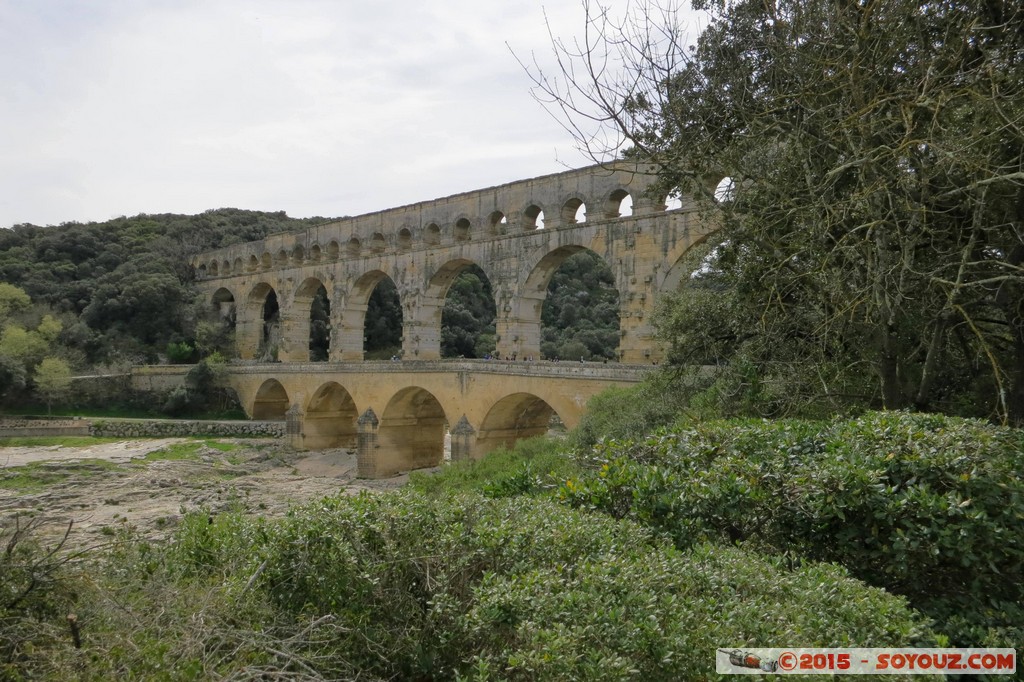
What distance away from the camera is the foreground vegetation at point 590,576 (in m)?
3.38

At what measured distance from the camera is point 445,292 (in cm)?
2581

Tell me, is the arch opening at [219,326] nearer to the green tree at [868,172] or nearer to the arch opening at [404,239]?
the arch opening at [404,239]

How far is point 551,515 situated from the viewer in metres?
4.70

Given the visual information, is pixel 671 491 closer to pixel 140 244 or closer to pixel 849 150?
pixel 849 150

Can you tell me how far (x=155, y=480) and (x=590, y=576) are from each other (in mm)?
18934

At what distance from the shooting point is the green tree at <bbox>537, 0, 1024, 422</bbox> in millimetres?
6281

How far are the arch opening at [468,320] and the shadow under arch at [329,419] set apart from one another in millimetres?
7226

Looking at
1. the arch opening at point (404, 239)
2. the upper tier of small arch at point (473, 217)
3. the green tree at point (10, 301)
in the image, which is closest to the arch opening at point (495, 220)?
the upper tier of small arch at point (473, 217)

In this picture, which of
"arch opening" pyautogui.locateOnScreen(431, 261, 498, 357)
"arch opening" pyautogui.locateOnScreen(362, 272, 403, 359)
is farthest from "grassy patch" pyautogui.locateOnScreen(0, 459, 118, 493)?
"arch opening" pyautogui.locateOnScreen(362, 272, 403, 359)

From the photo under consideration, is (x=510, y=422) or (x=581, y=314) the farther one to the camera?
(x=581, y=314)

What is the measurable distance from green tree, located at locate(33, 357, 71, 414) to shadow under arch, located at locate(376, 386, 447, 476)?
13.5 meters

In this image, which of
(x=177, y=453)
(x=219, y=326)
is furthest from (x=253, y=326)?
(x=177, y=453)

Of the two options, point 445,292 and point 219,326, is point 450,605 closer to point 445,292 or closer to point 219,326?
point 445,292

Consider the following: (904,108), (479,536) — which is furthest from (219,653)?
(904,108)
